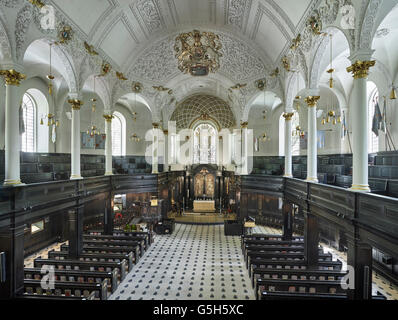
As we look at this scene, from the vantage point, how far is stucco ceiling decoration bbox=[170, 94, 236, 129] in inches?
966

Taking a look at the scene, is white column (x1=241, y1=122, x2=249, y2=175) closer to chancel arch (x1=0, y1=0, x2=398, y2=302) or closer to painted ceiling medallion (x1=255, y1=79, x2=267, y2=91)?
chancel arch (x1=0, y1=0, x2=398, y2=302)

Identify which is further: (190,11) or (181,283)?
(190,11)

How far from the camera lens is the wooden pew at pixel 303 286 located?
302 inches

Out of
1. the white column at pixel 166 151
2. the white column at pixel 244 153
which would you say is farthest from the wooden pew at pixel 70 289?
the white column at pixel 166 151

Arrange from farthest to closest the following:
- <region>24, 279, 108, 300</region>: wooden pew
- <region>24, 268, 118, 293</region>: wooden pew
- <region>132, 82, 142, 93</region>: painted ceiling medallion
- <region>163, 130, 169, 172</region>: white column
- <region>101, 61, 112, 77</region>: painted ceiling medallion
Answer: <region>163, 130, 169, 172</region>: white column, <region>132, 82, 142, 93</region>: painted ceiling medallion, <region>101, 61, 112, 77</region>: painted ceiling medallion, <region>24, 268, 118, 293</region>: wooden pew, <region>24, 279, 108, 300</region>: wooden pew

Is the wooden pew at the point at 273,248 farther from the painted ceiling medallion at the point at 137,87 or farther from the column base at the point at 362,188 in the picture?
the painted ceiling medallion at the point at 137,87

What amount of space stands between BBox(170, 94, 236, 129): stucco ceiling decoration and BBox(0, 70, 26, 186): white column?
17.2m

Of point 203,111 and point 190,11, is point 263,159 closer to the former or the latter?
point 203,111

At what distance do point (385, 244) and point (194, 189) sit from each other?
1968 cm

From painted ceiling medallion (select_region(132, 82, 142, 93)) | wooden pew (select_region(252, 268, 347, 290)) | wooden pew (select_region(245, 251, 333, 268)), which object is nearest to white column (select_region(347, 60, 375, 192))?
wooden pew (select_region(252, 268, 347, 290))

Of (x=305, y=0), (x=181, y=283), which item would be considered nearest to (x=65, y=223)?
(x=181, y=283)

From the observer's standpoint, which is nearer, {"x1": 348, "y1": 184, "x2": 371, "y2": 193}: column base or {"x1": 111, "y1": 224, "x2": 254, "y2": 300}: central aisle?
{"x1": 348, "y1": 184, "x2": 371, "y2": 193}: column base

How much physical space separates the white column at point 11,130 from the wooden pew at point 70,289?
142 inches

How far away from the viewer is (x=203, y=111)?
2506 centimetres
